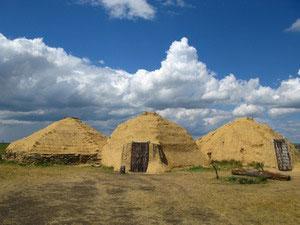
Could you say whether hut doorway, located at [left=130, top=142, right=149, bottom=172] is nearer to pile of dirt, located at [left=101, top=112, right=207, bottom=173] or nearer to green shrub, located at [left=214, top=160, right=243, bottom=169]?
pile of dirt, located at [left=101, top=112, right=207, bottom=173]

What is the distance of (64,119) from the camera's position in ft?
141

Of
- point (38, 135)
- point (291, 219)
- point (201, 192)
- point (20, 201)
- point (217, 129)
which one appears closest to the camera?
point (291, 219)

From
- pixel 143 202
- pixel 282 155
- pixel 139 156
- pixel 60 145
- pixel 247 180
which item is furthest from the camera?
pixel 60 145

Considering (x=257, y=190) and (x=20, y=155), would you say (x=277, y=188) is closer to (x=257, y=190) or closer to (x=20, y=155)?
(x=257, y=190)

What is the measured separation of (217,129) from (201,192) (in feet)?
86.8

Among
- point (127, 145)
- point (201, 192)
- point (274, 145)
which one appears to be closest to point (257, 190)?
point (201, 192)

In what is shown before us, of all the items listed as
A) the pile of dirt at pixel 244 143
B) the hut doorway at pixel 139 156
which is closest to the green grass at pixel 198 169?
the hut doorway at pixel 139 156

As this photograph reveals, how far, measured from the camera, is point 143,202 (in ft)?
56.0

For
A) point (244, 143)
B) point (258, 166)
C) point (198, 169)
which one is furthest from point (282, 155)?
point (198, 169)

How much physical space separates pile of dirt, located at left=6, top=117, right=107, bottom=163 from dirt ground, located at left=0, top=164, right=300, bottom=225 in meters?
13.1

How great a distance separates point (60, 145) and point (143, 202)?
2357 cm

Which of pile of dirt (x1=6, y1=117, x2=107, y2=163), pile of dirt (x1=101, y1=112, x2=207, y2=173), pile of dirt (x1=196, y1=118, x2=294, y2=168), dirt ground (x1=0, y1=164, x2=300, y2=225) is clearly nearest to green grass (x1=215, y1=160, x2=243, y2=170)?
pile of dirt (x1=196, y1=118, x2=294, y2=168)

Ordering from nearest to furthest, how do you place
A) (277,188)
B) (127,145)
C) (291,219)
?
(291,219) < (277,188) < (127,145)

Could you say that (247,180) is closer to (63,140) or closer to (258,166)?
(258,166)
